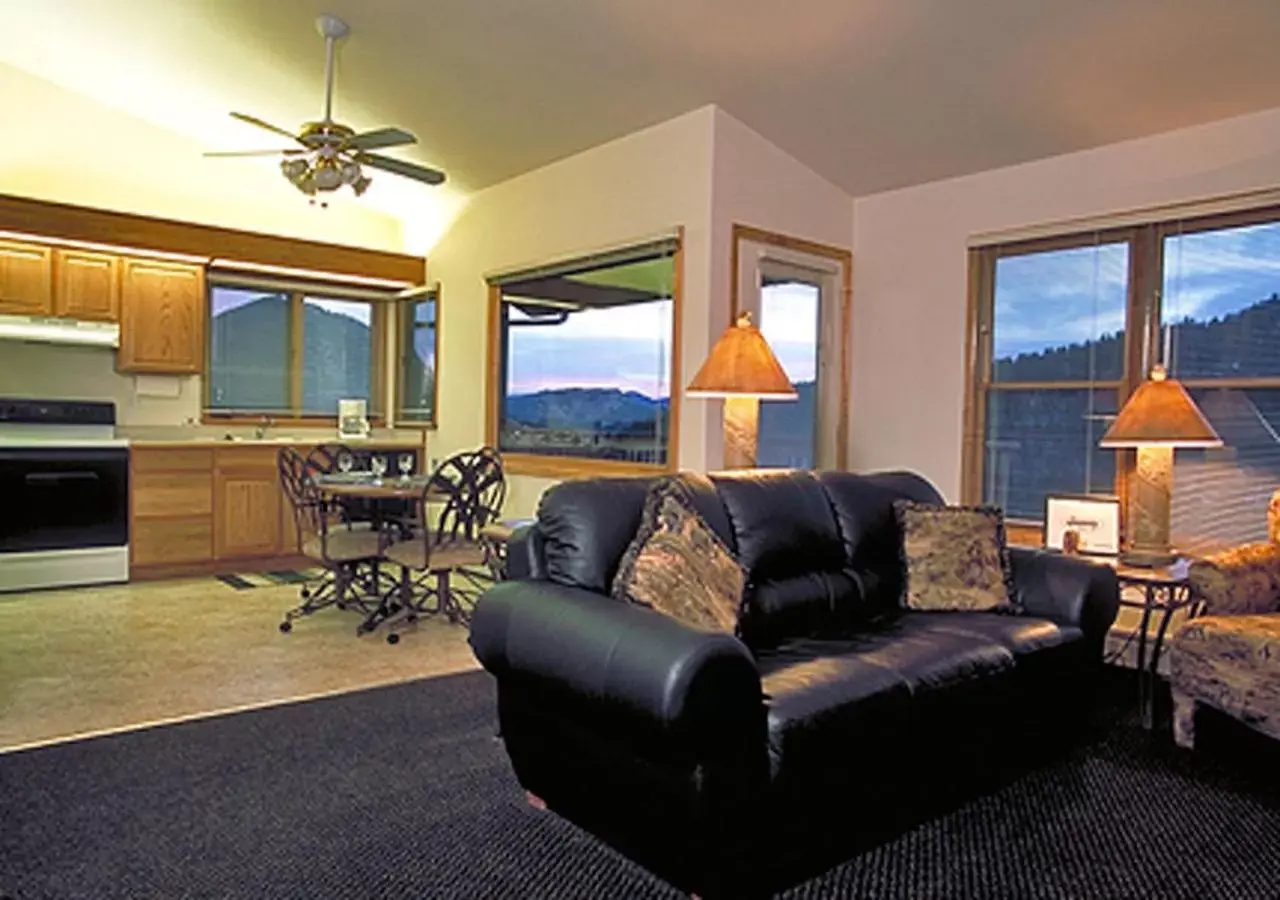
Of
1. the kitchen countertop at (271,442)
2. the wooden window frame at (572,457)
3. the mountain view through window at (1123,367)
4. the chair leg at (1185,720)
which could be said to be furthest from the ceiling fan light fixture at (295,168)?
the chair leg at (1185,720)

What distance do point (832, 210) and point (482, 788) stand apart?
12.9 ft

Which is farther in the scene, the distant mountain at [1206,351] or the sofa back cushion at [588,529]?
the distant mountain at [1206,351]

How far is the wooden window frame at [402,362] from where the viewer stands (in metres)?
7.09

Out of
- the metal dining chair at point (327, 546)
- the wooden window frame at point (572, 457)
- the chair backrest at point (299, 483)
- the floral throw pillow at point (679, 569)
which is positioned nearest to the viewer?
the floral throw pillow at point (679, 569)

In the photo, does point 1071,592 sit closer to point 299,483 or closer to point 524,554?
point 524,554

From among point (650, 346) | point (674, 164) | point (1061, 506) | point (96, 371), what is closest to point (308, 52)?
point (674, 164)

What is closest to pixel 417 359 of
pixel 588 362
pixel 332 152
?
pixel 588 362

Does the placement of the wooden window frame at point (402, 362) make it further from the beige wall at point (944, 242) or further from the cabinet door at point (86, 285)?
the beige wall at point (944, 242)

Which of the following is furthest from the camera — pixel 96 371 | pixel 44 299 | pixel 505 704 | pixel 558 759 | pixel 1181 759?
pixel 96 371

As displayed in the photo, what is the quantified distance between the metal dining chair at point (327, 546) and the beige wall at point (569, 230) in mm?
1431

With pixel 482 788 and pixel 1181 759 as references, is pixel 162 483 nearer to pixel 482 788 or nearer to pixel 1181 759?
pixel 482 788

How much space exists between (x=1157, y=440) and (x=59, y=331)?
6.28 metres

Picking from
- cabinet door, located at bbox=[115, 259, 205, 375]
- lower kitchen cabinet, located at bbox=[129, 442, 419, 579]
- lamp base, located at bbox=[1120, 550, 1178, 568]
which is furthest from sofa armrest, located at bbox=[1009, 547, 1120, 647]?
cabinet door, located at bbox=[115, 259, 205, 375]

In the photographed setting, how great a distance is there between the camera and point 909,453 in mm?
5109
